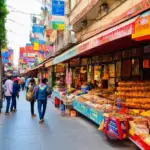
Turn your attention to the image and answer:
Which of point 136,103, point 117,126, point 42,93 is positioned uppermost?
point 42,93

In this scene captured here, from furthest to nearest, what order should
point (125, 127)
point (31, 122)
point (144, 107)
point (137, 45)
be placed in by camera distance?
1. point (31, 122)
2. point (137, 45)
3. point (144, 107)
4. point (125, 127)

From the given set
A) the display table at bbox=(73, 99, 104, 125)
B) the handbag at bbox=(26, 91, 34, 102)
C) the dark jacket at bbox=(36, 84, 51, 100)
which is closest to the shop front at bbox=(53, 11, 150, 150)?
the display table at bbox=(73, 99, 104, 125)

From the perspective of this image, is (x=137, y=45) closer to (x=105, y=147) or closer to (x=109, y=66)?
(x=109, y=66)

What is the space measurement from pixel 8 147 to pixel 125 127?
305 cm

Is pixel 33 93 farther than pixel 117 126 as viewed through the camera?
Yes

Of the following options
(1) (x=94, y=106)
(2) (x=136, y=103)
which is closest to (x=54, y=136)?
(1) (x=94, y=106)

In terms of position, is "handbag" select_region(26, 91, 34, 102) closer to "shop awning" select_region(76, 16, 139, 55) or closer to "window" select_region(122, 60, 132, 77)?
"window" select_region(122, 60, 132, 77)

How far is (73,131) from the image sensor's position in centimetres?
920

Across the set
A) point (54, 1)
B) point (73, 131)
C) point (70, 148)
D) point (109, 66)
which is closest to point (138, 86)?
point (73, 131)

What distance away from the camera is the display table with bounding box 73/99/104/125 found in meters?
8.64

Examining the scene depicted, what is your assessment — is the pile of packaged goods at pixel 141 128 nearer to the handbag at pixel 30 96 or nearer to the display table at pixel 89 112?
the display table at pixel 89 112

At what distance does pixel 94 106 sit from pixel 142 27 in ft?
14.8

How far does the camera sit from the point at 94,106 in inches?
375

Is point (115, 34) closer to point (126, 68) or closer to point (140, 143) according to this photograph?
point (140, 143)
